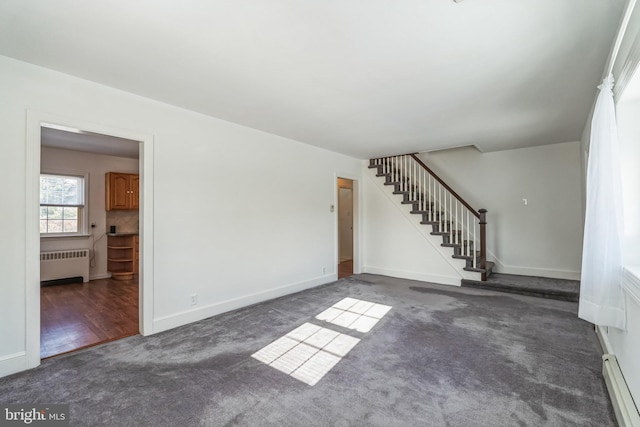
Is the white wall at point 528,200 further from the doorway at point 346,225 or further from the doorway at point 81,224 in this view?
the doorway at point 81,224

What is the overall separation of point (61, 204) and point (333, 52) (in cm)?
606

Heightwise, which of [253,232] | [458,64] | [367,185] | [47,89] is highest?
[458,64]

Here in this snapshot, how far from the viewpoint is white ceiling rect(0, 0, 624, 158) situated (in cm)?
171

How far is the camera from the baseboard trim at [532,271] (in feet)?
16.4

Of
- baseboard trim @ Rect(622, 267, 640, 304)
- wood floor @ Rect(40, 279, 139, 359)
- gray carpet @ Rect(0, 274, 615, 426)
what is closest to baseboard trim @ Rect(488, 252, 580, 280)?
gray carpet @ Rect(0, 274, 615, 426)

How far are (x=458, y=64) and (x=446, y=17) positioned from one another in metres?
0.65

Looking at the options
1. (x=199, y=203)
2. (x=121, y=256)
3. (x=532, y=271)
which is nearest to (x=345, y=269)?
(x=532, y=271)

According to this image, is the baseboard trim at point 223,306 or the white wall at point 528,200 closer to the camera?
the baseboard trim at point 223,306

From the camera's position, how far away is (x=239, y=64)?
232cm

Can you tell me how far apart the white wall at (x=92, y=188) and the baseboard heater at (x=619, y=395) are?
749 centimetres

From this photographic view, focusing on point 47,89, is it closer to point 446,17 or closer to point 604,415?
point 446,17

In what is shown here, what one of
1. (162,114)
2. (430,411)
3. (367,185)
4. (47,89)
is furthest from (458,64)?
(367,185)

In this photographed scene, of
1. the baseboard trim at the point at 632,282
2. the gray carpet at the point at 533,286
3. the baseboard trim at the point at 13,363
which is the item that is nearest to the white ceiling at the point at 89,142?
the baseboard trim at the point at 13,363

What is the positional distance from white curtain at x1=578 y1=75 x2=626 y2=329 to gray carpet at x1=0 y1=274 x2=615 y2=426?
65 centimetres
